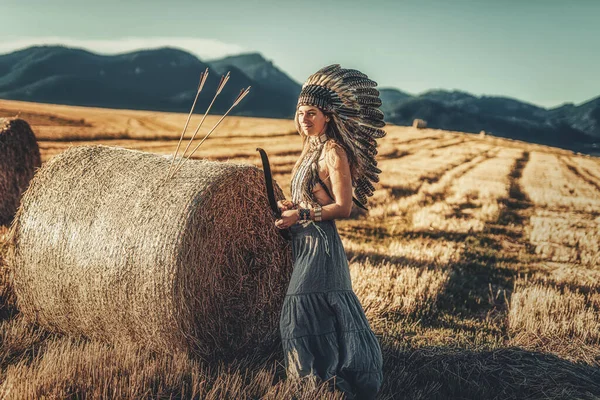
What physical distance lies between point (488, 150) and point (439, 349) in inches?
1253

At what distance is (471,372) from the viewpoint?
4.68 metres

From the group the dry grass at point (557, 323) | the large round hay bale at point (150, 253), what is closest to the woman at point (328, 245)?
the large round hay bale at point (150, 253)

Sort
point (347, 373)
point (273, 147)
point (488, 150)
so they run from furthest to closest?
point (488, 150) → point (273, 147) → point (347, 373)

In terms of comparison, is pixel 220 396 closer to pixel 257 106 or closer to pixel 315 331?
pixel 315 331

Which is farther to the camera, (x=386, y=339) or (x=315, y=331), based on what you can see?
(x=386, y=339)

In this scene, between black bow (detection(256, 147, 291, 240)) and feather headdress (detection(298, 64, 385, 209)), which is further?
black bow (detection(256, 147, 291, 240))

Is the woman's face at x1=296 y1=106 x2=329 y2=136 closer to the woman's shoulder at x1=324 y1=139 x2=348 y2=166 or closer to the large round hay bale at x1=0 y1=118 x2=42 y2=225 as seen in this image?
the woman's shoulder at x1=324 y1=139 x2=348 y2=166

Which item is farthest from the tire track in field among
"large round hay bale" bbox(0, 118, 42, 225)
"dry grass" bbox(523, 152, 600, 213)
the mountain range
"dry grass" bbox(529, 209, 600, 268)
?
the mountain range

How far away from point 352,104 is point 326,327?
162 centimetres

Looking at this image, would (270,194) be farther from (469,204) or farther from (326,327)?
(469,204)

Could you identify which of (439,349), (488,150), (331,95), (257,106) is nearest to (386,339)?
(439,349)

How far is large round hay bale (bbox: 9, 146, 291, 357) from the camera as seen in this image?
4109 mm

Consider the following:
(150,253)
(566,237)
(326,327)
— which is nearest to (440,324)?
(326,327)

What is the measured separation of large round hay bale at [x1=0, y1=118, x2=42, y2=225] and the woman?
285 inches
